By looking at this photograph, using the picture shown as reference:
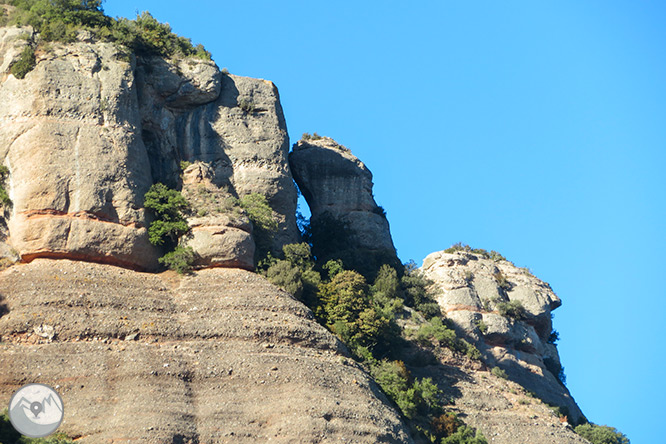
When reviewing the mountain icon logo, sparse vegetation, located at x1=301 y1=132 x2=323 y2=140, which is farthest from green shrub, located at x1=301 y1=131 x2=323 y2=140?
the mountain icon logo

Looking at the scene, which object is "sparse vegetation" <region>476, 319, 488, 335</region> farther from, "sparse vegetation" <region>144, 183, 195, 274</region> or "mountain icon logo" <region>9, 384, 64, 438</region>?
"mountain icon logo" <region>9, 384, 64, 438</region>

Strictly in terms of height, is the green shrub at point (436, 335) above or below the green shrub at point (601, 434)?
above

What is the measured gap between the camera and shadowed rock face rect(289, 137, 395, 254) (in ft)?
208

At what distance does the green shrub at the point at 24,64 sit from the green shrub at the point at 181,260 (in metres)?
10.8

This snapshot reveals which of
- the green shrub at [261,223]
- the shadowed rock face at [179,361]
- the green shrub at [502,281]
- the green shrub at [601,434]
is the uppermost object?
the green shrub at [502,281]

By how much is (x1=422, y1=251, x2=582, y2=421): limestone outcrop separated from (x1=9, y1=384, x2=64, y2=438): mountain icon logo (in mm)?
30685

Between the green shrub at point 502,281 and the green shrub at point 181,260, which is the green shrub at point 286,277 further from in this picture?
the green shrub at point 502,281

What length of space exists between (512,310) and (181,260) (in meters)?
23.6

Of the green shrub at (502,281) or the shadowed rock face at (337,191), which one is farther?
the green shrub at (502,281)

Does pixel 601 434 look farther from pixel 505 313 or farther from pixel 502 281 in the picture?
pixel 502 281

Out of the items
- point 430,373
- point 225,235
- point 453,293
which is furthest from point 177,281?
point 453,293

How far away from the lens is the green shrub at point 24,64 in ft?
156

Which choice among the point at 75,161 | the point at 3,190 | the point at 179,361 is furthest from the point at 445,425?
the point at 3,190

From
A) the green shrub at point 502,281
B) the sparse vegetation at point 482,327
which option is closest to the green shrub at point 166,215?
the sparse vegetation at point 482,327
